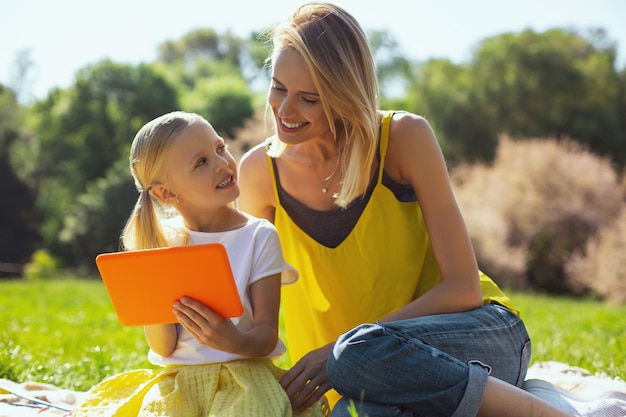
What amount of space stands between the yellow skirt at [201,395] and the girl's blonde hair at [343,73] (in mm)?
825

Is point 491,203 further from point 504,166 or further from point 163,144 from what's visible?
point 163,144

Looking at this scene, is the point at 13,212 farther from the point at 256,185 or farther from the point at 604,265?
the point at 256,185

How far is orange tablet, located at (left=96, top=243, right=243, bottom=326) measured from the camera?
2342mm

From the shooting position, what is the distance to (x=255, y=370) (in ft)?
8.13


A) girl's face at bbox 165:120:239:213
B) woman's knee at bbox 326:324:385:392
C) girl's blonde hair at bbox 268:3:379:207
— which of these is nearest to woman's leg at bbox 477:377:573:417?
woman's knee at bbox 326:324:385:392

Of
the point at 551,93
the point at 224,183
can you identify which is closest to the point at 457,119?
the point at 551,93

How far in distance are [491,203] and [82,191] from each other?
17.6 metres

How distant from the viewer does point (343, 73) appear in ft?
9.02

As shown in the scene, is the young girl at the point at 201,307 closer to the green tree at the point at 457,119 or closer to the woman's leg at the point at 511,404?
the woman's leg at the point at 511,404

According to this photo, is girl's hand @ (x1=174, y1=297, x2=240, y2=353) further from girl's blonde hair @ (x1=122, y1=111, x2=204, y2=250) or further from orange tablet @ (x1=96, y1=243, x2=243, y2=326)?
girl's blonde hair @ (x1=122, y1=111, x2=204, y2=250)

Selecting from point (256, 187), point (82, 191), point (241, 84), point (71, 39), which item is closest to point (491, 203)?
point (256, 187)

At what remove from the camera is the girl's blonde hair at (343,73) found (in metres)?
2.73

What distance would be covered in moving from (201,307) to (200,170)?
55 cm

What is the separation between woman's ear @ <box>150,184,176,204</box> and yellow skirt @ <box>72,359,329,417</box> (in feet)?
2.09
